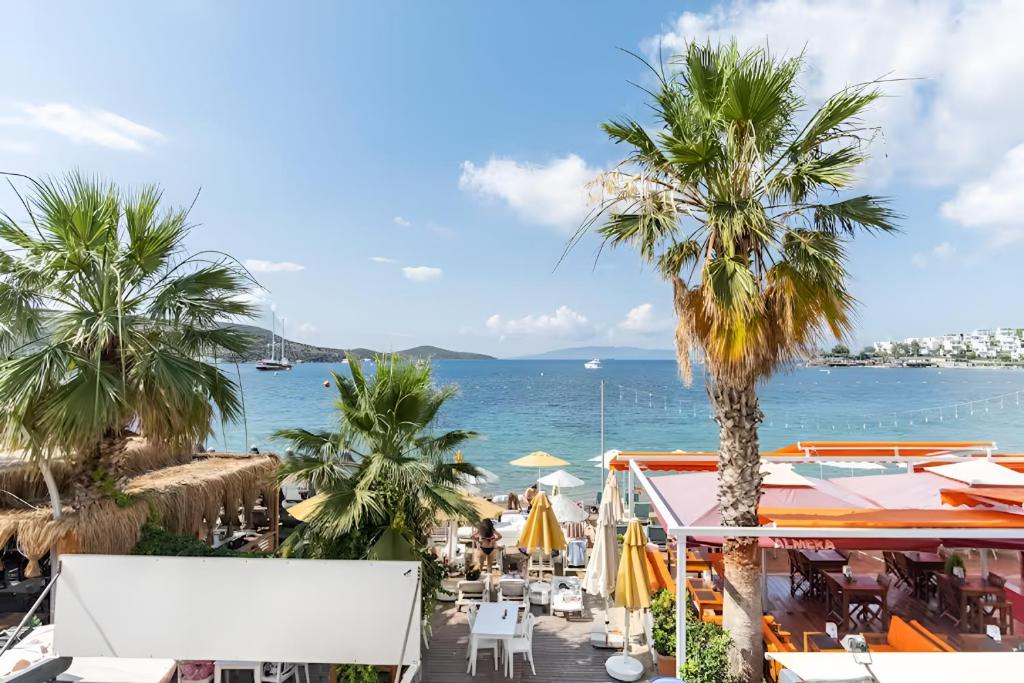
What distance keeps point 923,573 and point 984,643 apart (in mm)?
1897

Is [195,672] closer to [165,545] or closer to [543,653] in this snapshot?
[165,545]

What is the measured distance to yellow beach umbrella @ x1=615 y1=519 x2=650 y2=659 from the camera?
763 cm

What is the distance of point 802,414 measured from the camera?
2657 inches

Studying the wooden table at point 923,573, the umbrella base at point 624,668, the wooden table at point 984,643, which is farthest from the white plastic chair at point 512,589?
the wooden table at point 923,573

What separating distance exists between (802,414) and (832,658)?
233ft

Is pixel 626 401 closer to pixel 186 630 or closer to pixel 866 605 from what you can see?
pixel 866 605

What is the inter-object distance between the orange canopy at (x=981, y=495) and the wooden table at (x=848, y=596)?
1.94 meters

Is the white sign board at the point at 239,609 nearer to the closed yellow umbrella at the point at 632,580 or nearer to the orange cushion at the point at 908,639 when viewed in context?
the closed yellow umbrella at the point at 632,580

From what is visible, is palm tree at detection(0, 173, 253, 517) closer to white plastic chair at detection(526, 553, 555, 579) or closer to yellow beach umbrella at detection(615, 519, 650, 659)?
yellow beach umbrella at detection(615, 519, 650, 659)

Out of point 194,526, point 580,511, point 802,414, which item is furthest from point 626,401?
point 194,526

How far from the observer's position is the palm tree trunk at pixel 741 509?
6699 mm

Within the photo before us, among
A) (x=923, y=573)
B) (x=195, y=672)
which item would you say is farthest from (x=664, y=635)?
(x=195, y=672)

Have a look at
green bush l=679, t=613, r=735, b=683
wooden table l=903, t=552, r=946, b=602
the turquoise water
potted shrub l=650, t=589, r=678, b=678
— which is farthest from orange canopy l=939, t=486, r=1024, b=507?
the turquoise water

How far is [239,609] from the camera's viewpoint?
4578 mm
